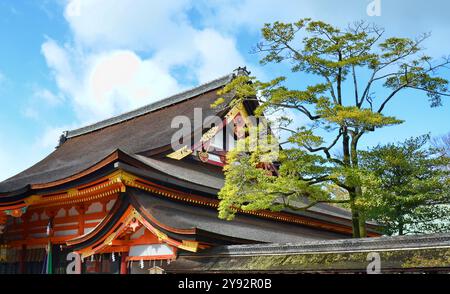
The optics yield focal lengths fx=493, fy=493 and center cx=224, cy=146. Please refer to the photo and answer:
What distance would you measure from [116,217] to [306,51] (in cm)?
577

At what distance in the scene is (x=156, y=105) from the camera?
21.6 metres

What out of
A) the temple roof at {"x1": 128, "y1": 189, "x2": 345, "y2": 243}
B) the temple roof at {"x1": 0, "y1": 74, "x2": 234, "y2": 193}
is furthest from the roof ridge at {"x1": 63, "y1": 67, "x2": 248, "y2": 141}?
the temple roof at {"x1": 128, "y1": 189, "x2": 345, "y2": 243}

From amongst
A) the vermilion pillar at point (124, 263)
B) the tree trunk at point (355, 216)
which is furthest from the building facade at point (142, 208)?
the tree trunk at point (355, 216)

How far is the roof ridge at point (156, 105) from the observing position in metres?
18.9

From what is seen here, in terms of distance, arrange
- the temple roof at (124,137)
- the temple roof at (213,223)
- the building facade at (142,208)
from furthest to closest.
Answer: the temple roof at (124,137)
the building facade at (142,208)
the temple roof at (213,223)

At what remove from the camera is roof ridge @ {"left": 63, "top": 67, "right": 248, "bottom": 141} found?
1895cm

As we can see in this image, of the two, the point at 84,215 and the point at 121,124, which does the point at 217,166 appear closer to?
the point at 84,215

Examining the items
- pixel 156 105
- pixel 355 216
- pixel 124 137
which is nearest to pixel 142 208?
pixel 355 216

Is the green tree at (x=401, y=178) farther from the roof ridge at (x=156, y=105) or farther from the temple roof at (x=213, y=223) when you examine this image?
the roof ridge at (x=156, y=105)

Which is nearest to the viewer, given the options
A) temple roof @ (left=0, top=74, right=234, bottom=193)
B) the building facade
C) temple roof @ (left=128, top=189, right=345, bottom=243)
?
temple roof @ (left=128, top=189, right=345, bottom=243)

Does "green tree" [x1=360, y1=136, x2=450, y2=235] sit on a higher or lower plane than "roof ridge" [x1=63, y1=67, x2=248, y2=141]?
lower

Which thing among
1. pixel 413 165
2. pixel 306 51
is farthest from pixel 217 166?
pixel 413 165

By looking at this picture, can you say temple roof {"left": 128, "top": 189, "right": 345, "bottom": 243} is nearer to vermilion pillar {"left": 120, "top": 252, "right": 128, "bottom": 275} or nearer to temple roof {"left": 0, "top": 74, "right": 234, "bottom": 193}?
vermilion pillar {"left": 120, "top": 252, "right": 128, "bottom": 275}
